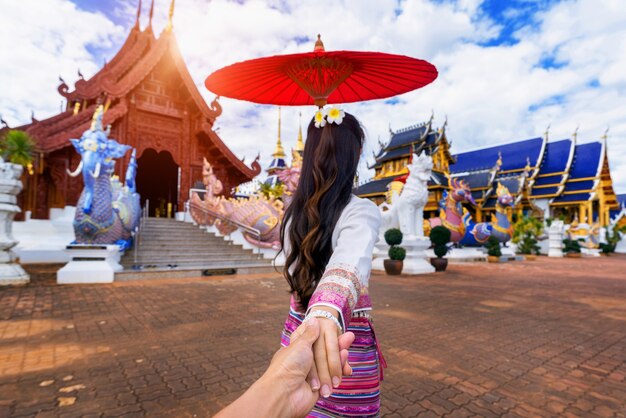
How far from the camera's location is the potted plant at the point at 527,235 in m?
19.7

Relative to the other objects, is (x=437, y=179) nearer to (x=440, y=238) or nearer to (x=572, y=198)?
(x=572, y=198)

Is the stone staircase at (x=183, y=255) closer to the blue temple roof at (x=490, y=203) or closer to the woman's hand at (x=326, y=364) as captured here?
the woman's hand at (x=326, y=364)

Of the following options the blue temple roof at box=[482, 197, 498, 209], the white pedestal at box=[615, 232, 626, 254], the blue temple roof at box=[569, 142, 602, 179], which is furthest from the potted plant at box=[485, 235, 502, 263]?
the white pedestal at box=[615, 232, 626, 254]

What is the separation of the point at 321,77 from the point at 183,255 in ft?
32.6

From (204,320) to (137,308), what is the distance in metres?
1.34

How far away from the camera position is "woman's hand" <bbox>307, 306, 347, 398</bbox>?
65 cm

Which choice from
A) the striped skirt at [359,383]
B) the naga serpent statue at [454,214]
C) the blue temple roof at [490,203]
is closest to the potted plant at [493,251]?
the naga serpent statue at [454,214]

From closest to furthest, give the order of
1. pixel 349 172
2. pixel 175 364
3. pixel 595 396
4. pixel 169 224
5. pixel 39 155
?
pixel 349 172 → pixel 595 396 → pixel 175 364 → pixel 39 155 → pixel 169 224

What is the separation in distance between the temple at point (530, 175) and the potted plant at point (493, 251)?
7359 millimetres

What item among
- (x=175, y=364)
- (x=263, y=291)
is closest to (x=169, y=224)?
(x=263, y=291)

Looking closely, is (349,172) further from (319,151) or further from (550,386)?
(550,386)

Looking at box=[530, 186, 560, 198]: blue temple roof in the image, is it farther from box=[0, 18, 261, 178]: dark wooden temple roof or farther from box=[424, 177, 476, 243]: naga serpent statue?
box=[0, 18, 261, 178]: dark wooden temple roof

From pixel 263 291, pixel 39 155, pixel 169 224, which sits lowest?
pixel 263 291

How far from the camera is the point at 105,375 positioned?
9.50ft
